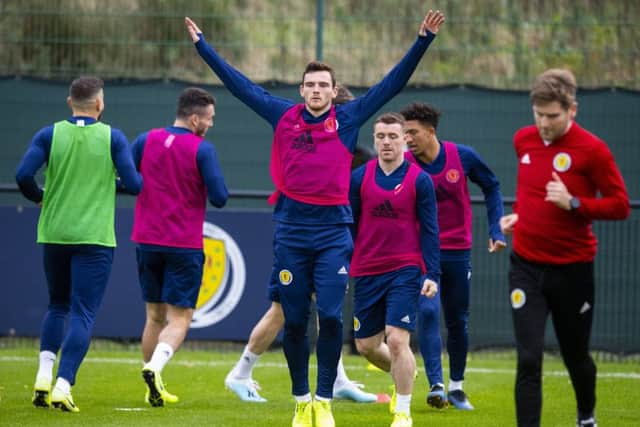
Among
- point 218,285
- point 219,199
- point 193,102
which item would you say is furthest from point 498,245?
point 218,285

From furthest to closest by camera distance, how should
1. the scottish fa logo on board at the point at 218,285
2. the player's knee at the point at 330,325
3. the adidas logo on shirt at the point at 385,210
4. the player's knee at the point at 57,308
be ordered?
the scottish fa logo on board at the point at 218,285
the player's knee at the point at 57,308
the adidas logo on shirt at the point at 385,210
the player's knee at the point at 330,325

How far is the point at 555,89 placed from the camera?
6.44m

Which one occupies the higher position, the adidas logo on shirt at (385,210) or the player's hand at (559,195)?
the player's hand at (559,195)

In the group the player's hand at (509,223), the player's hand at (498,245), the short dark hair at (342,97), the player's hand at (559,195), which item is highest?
the short dark hair at (342,97)

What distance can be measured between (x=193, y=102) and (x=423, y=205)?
2178mm

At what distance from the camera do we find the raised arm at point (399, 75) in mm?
7391

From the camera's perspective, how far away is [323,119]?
758 cm

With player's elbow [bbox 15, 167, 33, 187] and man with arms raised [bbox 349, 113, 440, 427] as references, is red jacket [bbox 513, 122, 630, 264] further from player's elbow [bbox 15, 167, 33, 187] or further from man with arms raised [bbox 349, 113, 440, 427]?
player's elbow [bbox 15, 167, 33, 187]

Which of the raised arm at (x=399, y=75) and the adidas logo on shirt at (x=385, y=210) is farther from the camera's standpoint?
the adidas logo on shirt at (x=385, y=210)

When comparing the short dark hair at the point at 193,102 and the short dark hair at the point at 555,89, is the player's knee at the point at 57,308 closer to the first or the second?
the short dark hair at the point at 193,102

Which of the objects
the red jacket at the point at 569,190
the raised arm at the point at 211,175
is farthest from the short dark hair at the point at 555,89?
the raised arm at the point at 211,175

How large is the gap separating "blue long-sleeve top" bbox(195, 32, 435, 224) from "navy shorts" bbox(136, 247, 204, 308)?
1631 millimetres

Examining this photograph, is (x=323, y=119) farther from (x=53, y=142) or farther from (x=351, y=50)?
(x=351, y=50)

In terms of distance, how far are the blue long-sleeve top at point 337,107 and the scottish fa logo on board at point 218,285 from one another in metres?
4.79
